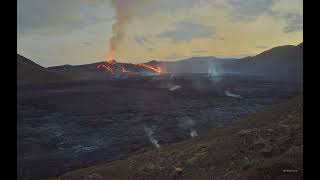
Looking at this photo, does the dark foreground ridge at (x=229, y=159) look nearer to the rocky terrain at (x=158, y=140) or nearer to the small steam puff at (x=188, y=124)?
the rocky terrain at (x=158, y=140)

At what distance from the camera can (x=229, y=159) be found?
770 inches

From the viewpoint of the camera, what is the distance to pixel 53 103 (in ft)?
255

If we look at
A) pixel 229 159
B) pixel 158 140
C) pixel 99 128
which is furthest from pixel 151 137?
pixel 229 159

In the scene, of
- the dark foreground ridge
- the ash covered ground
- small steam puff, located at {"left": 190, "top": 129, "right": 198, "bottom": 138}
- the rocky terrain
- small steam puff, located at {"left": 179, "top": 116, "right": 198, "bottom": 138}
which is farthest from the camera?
small steam puff, located at {"left": 179, "top": 116, "right": 198, "bottom": 138}

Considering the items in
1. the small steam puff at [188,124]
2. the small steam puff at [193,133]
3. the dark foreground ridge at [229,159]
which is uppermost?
the dark foreground ridge at [229,159]

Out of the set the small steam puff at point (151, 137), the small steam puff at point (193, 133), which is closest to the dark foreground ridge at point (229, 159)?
the small steam puff at point (151, 137)

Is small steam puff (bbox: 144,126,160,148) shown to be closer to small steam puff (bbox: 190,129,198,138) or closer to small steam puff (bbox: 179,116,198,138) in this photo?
small steam puff (bbox: 179,116,198,138)

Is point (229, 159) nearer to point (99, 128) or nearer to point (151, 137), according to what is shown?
point (151, 137)

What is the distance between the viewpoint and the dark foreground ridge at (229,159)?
54.6 ft

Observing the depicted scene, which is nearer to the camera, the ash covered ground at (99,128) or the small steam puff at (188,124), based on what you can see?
the ash covered ground at (99,128)

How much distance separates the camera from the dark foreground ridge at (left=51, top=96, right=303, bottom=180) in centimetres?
1665

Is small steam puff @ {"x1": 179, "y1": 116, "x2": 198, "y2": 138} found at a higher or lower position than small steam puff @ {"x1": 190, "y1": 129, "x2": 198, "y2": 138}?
higher

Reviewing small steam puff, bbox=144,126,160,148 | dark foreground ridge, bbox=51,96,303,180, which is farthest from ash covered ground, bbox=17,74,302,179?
dark foreground ridge, bbox=51,96,303,180
